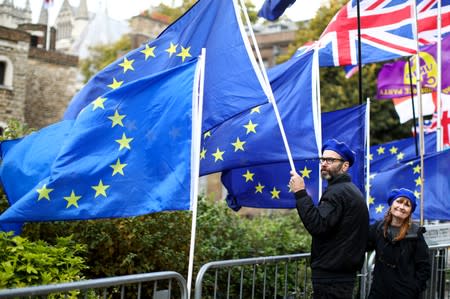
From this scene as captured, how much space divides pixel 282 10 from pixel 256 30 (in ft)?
165

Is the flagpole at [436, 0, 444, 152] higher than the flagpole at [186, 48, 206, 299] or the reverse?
higher

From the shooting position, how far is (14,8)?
88.2 m

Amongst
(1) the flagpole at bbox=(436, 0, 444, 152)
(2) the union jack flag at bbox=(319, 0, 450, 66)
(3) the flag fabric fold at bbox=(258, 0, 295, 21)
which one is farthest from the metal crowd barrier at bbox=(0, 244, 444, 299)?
(1) the flagpole at bbox=(436, 0, 444, 152)

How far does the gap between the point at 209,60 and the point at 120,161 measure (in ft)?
5.25

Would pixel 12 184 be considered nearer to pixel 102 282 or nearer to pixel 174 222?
pixel 102 282

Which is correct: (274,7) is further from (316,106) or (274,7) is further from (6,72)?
(6,72)

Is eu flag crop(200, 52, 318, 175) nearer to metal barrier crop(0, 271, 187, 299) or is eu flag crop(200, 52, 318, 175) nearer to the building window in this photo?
metal barrier crop(0, 271, 187, 299)

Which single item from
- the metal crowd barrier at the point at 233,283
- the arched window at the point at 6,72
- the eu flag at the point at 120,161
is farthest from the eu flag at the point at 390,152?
the arched window at the point at 6,72

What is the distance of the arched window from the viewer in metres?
35.8

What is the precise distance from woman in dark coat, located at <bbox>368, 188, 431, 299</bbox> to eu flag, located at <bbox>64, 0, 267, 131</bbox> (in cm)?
156

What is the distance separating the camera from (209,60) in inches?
270

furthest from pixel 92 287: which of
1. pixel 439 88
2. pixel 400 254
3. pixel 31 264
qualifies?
pixel 439 88

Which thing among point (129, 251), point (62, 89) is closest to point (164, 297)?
point (129, 251)

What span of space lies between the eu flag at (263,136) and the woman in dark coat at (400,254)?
134cm
